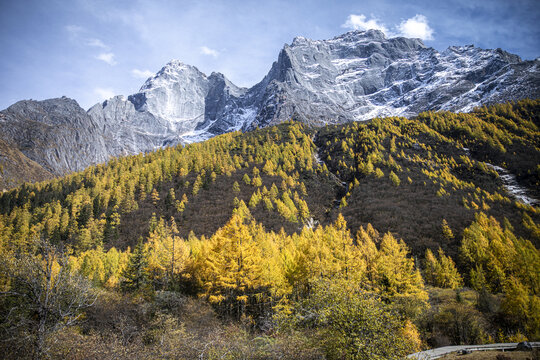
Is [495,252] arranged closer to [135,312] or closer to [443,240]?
[443,240]

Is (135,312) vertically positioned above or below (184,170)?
below

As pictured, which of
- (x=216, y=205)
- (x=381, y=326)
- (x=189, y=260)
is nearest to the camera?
(x=381, y=326)

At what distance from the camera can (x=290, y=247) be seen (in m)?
51.9

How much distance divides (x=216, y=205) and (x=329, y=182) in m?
56.2

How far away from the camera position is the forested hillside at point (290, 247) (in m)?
13.6

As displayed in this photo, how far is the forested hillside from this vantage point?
536 inches

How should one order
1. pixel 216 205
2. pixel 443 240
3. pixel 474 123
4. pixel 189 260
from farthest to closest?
pixel 474 123 < pixel 216 205 < pixel 443 240 < pixel 189 260

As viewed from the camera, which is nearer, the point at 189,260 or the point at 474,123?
the point at 189,260

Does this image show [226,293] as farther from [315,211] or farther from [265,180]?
[265,180]

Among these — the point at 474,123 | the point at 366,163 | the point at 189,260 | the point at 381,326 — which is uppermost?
the point at 474,123

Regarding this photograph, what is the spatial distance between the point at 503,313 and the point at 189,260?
128 feet

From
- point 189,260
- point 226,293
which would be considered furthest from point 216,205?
point 226,293

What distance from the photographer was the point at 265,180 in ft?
354

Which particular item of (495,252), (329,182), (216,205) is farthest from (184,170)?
(495,252)
